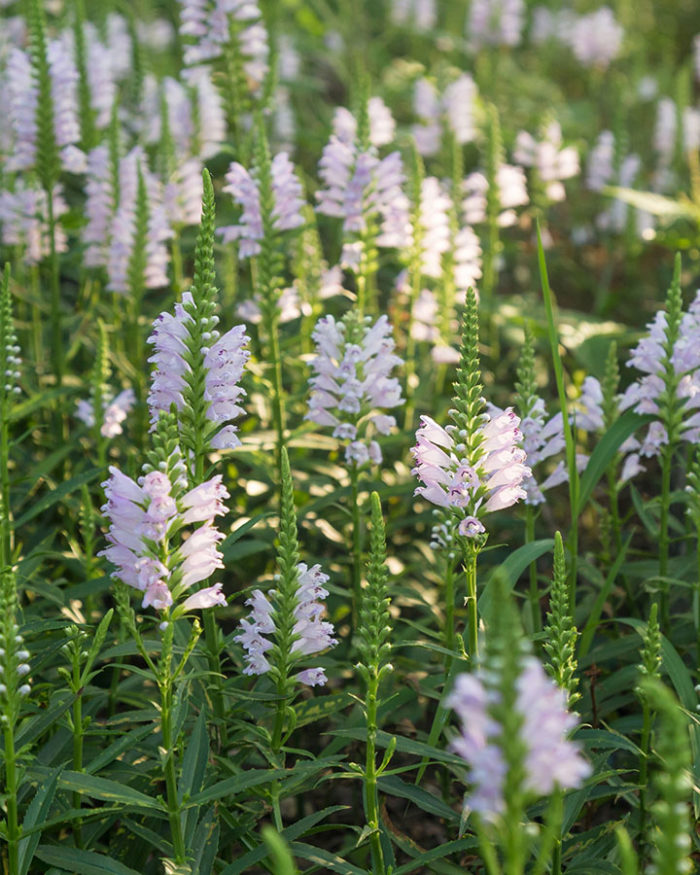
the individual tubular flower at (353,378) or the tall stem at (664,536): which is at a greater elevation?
the individual tubular flower at (353,378)

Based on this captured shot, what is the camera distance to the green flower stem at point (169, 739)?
9.68 ft

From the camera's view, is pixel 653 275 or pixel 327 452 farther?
pixel 653 275

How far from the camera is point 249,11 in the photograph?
6051 mm

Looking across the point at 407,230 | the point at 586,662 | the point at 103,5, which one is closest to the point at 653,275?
the point at 407,230

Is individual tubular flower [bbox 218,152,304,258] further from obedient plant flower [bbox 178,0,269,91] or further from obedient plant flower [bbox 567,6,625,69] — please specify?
obedient plant flower [bbox 567,6,625,69]

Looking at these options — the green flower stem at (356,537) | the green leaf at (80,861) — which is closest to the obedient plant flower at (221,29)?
the green flower stem at (356,537)

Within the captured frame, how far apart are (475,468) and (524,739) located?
147 centimetres

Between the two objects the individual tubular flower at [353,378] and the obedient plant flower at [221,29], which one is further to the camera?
the obedient plant flower at [221,29]

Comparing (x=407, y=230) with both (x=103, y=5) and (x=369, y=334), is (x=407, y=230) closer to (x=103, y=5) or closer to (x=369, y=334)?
(x=369, y=334)

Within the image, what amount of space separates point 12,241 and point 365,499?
279 centimetres

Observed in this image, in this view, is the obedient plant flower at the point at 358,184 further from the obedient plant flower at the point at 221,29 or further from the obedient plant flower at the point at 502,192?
the obedient plant flower at the point at 502,192

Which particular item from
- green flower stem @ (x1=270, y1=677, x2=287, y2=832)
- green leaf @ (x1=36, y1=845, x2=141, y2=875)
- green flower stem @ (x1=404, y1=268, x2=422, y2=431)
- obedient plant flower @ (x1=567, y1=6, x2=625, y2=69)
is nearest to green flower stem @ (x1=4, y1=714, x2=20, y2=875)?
green leaf @ (x1=36, y1=845, x2=141, y2=875)

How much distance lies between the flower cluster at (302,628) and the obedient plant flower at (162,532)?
0.37 metres

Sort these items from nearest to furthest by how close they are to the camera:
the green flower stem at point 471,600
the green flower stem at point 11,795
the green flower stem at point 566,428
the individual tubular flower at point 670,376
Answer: the green flower stem at point 11,795 → the green flower stem at point 471,600 → the green flower stem at point 566,428 → the individual tubular flower at point 670,376
